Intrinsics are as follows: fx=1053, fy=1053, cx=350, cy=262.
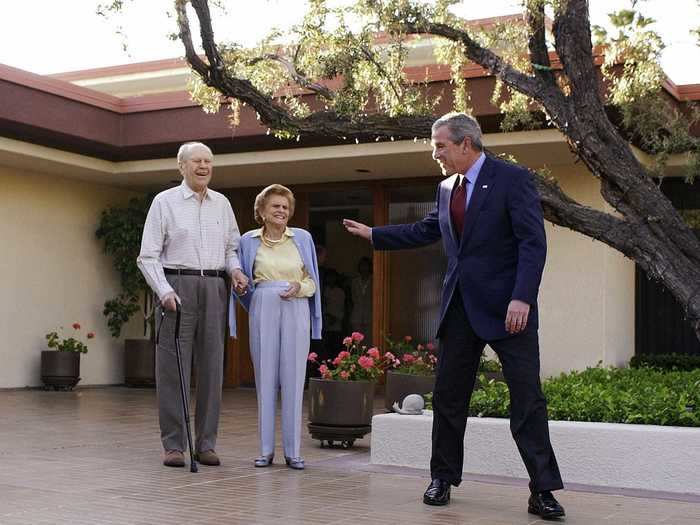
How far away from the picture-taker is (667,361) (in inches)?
480

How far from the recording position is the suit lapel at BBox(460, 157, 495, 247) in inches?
198

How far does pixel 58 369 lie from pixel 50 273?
145 centimetres

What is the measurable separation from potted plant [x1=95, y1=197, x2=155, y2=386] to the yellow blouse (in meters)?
7.75

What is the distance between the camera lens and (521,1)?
25.2 feet

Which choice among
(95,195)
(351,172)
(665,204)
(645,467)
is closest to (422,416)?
(645,467)

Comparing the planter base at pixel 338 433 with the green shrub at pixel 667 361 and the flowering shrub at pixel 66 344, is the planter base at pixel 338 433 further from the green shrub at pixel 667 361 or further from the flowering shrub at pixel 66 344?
the flowering shrub at pixel 66 344

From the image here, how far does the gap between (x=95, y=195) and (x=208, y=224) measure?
8.57m

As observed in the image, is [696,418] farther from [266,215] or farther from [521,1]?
[521,1]

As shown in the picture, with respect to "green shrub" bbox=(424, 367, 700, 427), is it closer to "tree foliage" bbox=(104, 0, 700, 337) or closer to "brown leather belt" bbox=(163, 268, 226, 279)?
"tree foliage" bbox=(104, 0, 700, 337)

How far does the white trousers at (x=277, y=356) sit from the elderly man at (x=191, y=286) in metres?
0.23

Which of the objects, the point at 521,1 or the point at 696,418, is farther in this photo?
the point at 521,1

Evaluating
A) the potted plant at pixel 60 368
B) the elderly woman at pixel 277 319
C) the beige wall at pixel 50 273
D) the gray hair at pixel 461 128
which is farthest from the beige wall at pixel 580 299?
the gray hair at pixel 461 128

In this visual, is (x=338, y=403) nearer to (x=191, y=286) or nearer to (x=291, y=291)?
(x=291, y=291)

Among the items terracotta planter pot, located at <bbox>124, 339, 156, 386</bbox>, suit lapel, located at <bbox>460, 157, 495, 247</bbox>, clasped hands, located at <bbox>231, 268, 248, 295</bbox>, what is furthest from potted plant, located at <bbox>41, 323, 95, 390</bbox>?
suit lapel, located at <bbox>460, 157, 495, 247</bbox>
